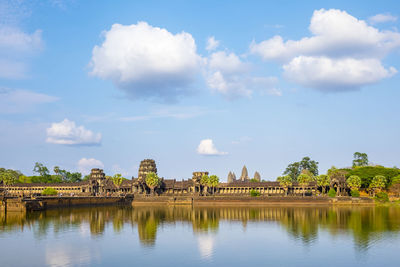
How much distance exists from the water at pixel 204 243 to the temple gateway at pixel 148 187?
227 feet

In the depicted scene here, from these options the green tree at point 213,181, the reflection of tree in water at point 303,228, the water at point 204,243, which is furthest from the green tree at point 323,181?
the reflection of tree in water at point 303,228

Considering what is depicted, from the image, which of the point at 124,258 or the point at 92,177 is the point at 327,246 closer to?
the point at 124,258

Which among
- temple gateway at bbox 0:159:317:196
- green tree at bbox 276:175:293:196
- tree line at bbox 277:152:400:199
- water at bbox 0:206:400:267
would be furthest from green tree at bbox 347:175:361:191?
water at bbox 0:206:400:267

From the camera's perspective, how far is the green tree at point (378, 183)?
119 metres

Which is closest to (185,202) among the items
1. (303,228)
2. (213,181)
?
(213,181)

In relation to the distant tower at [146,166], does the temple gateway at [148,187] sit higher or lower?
lower

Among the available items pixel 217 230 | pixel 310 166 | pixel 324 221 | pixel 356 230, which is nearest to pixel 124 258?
pixel 217 230

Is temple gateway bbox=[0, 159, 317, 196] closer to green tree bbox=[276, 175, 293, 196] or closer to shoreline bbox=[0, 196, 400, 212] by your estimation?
green tree bbox=[276, 175, 293, 196]

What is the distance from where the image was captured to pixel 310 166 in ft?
563

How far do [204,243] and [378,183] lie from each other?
86.6m

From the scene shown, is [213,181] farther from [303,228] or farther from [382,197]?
[303,228]

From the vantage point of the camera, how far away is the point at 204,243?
163ft

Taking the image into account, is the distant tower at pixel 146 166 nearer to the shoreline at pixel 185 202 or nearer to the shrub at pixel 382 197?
the shoreline at pixel 185 202

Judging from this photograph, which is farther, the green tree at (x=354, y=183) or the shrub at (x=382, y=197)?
the green tree at (x=354, y=183)
